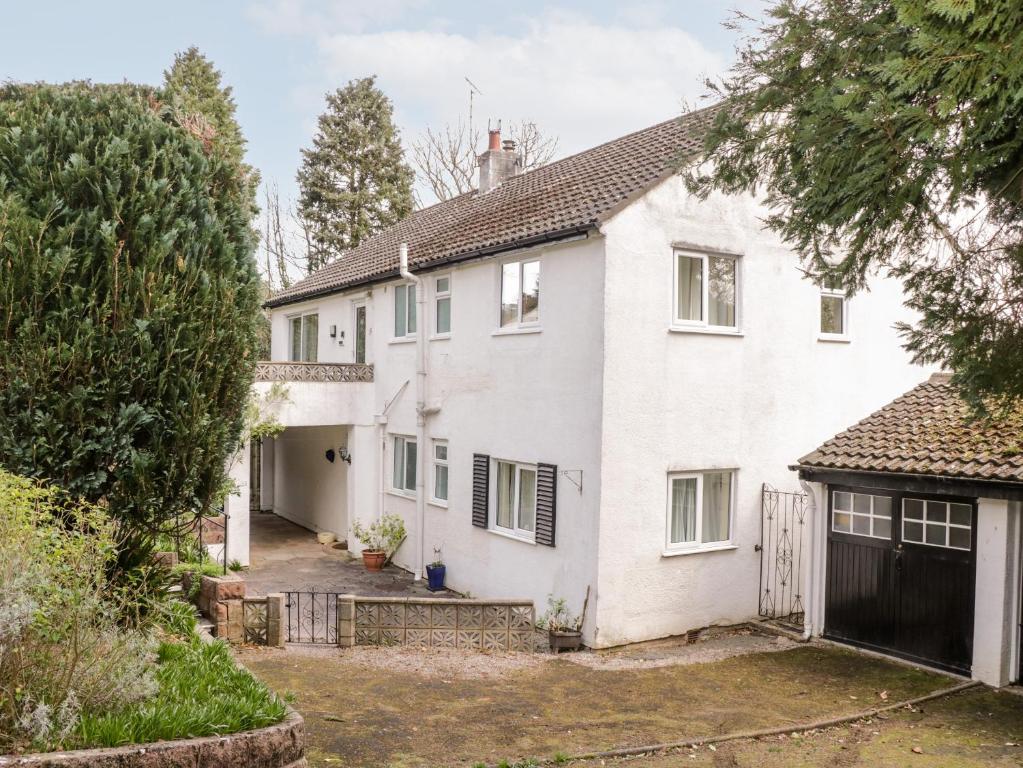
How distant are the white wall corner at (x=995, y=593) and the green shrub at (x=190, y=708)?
30.3 feet

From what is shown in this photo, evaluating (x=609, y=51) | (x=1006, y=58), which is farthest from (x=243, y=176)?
(x=609, y=51)

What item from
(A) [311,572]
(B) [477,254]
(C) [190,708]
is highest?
(B) [477,254]

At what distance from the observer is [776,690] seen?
10.9m

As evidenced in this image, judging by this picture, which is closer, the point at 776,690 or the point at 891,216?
the point at 891,216

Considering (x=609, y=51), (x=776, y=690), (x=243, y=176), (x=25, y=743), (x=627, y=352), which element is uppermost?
(x=609, y=51)

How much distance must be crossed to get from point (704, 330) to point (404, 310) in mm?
7666

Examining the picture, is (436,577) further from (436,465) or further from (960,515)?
(960,515)

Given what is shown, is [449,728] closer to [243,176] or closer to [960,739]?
[960,739]

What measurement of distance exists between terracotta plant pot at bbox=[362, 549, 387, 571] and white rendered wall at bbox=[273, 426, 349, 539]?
3.08 m

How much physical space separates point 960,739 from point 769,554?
5.92m

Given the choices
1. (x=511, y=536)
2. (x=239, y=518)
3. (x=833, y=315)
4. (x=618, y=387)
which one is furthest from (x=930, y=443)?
(x=239, y=518)

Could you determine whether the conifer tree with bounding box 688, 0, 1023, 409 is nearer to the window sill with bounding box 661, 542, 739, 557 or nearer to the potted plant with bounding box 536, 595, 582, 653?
the window sill with bounding box 661, 542, 739, 557

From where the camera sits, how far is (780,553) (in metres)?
14.9

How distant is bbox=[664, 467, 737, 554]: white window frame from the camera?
1386 cm
